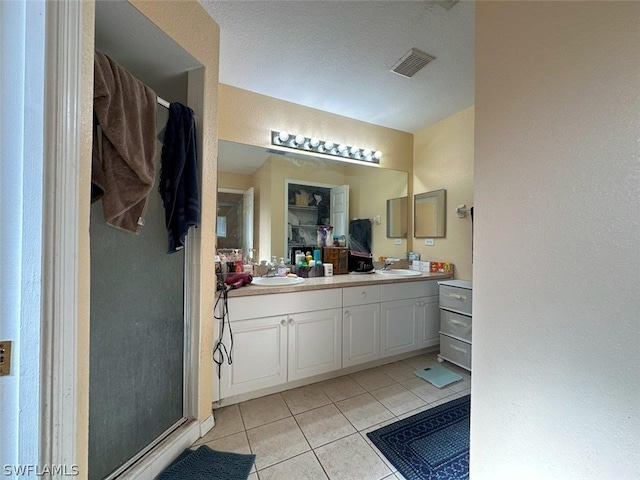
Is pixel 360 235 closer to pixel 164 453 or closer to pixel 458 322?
pixel 458 322

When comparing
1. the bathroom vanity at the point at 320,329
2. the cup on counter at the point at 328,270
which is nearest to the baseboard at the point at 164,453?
the bathroom vanity at the point at 320,329

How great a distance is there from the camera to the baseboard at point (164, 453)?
112cm

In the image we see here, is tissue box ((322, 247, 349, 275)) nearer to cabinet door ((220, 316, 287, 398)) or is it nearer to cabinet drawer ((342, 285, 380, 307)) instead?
cabinet drawer ((342, 285, 380, 307))

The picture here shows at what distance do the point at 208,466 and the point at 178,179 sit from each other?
1409 millimetres

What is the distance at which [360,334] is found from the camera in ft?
7.11

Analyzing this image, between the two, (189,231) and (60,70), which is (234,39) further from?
(60,70)

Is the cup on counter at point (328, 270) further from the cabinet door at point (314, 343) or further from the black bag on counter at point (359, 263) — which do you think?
the cabinet door at point (314, 343)

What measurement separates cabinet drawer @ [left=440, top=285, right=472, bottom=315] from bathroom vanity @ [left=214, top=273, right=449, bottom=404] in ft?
0.49

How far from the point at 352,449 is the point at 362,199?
2.14 meters

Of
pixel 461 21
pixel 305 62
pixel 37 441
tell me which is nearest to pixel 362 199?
pixel 305 62

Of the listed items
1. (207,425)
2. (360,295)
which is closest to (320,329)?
(360,295)

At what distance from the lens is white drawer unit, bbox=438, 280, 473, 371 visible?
7.20ft

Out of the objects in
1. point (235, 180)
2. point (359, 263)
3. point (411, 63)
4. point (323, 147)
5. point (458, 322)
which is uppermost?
point (411, 63)

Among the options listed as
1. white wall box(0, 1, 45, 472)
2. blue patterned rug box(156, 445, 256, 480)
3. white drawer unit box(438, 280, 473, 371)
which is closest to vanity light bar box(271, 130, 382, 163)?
white drawer unit box(438, 280, 473, 371)
